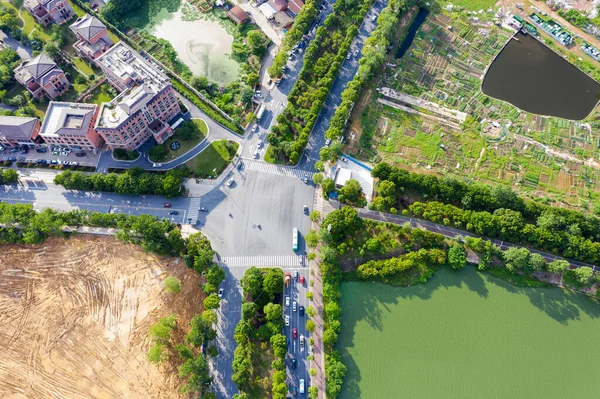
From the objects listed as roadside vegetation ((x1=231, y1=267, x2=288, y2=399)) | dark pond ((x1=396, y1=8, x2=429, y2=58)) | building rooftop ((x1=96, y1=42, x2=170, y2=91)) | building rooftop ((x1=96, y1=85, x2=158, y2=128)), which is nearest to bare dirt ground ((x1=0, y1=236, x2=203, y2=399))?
roadside vegetation ((x1=231, y1=267, x2=288, y2=399))

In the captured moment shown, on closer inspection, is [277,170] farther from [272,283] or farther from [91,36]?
[91,36]

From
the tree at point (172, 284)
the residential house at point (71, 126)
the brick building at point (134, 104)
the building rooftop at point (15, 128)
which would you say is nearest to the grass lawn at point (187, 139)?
the brick building at point (134, 104)

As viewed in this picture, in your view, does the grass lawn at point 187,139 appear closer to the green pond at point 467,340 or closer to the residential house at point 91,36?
the residential house at point 91,36

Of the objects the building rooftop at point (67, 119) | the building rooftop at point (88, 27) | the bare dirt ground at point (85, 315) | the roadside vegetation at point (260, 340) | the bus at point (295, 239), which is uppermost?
the building rooftop at point (88, 27)

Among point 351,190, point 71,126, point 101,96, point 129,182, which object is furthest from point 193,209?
point 101,96

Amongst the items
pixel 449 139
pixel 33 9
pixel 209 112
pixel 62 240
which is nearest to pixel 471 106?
pixel 449 139

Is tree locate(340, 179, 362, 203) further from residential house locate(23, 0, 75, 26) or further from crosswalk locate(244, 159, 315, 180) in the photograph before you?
residential house locate(23, 0, 75, 26)
